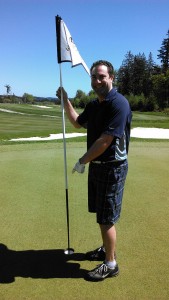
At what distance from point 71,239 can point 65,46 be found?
1.85m

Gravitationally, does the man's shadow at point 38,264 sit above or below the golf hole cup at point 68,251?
below

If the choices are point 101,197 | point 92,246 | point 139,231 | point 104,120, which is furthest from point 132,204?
point 104,120

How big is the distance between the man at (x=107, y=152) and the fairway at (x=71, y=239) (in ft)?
0.68

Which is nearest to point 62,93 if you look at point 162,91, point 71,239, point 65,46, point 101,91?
point 65,46

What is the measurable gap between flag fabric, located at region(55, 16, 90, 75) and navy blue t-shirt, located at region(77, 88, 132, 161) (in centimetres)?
58

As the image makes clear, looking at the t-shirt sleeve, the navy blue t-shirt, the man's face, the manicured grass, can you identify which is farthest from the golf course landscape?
the manicured grass

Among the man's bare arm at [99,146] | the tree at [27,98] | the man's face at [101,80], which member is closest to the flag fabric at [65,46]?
the man's face at [101,80]

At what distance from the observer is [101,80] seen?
2.92 m

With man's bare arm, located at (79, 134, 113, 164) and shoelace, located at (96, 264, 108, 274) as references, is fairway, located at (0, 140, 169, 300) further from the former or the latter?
man's bare arm, located at (79, 134, 113, 164)

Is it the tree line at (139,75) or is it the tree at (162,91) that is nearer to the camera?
the tree at (162,91)

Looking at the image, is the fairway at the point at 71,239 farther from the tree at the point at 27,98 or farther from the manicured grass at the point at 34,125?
the tree at the point at 27,98

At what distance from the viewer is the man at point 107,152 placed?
280cm

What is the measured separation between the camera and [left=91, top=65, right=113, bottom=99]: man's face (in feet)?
9.54

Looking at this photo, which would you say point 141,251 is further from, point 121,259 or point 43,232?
point 43,232
